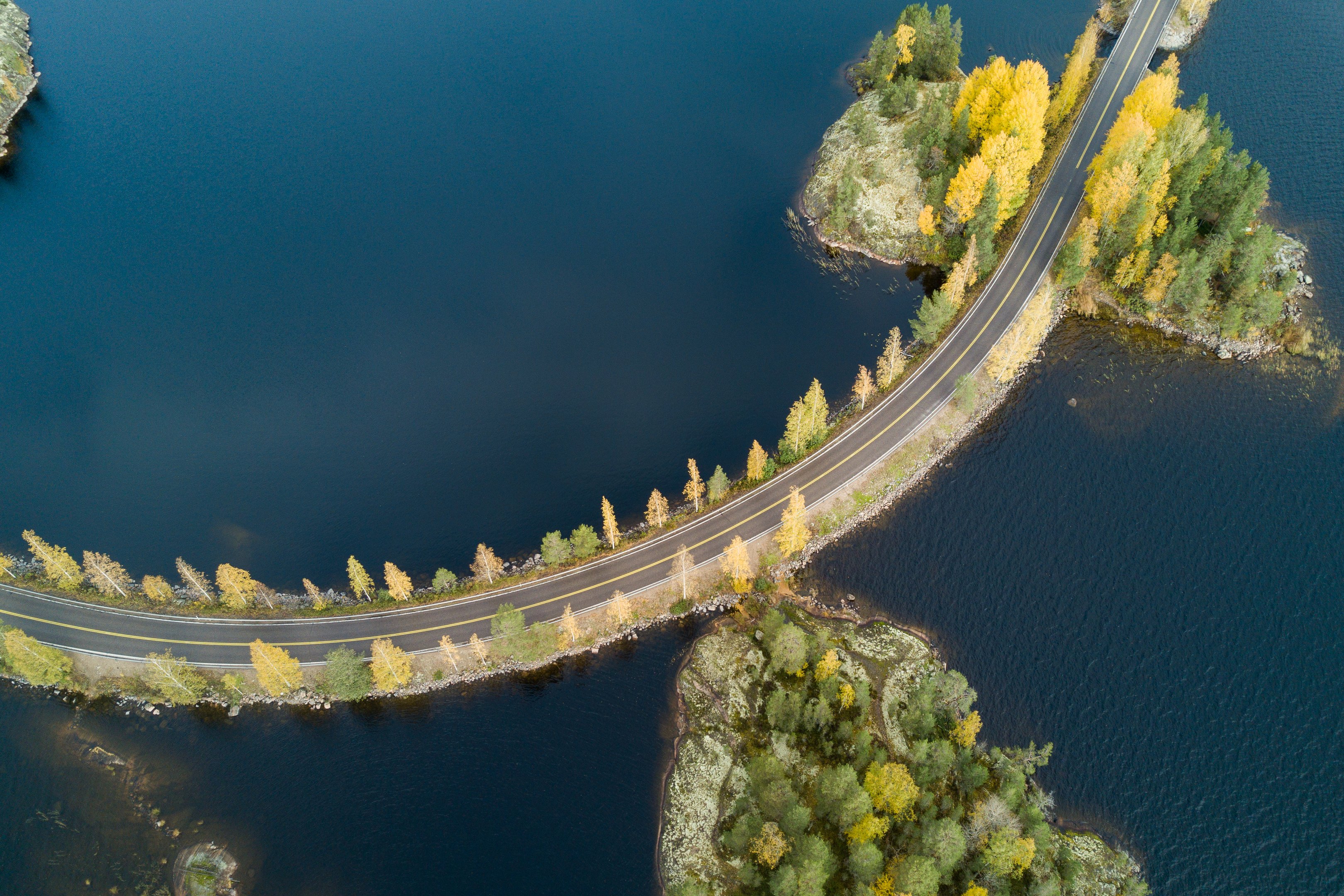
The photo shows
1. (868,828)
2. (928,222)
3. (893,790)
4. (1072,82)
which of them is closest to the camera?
(868,828)

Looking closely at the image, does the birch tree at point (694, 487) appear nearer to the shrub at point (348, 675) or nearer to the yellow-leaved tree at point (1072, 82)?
the shrub at point (348, 675)

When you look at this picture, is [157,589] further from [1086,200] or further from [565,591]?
[1086,200]

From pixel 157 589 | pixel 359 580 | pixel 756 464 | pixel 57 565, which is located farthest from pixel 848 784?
pixel 57 565

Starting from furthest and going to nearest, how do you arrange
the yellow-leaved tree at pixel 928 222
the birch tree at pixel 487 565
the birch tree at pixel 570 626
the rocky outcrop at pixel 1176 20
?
the rocky outcrop at pixel 1176 20
the yellow-leaved tree at pixel 928 222
the birch tree at pixel 487 565
the birch tree at pixel 570 626

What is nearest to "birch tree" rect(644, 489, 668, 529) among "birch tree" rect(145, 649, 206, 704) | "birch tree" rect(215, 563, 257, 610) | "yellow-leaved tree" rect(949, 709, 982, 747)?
"yellow-leaved tree" rect(949, 709, 982, 747)

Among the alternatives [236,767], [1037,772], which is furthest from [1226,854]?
[236,767]

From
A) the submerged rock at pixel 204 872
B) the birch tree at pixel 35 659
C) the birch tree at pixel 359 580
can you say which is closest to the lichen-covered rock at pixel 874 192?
the birch tree at pixel 359 580

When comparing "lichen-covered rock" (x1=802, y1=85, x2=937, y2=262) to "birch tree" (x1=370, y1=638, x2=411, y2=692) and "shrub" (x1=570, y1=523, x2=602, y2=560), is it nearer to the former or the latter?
"shrub" (x1=570, y1=523, x2=602, y2=560)
